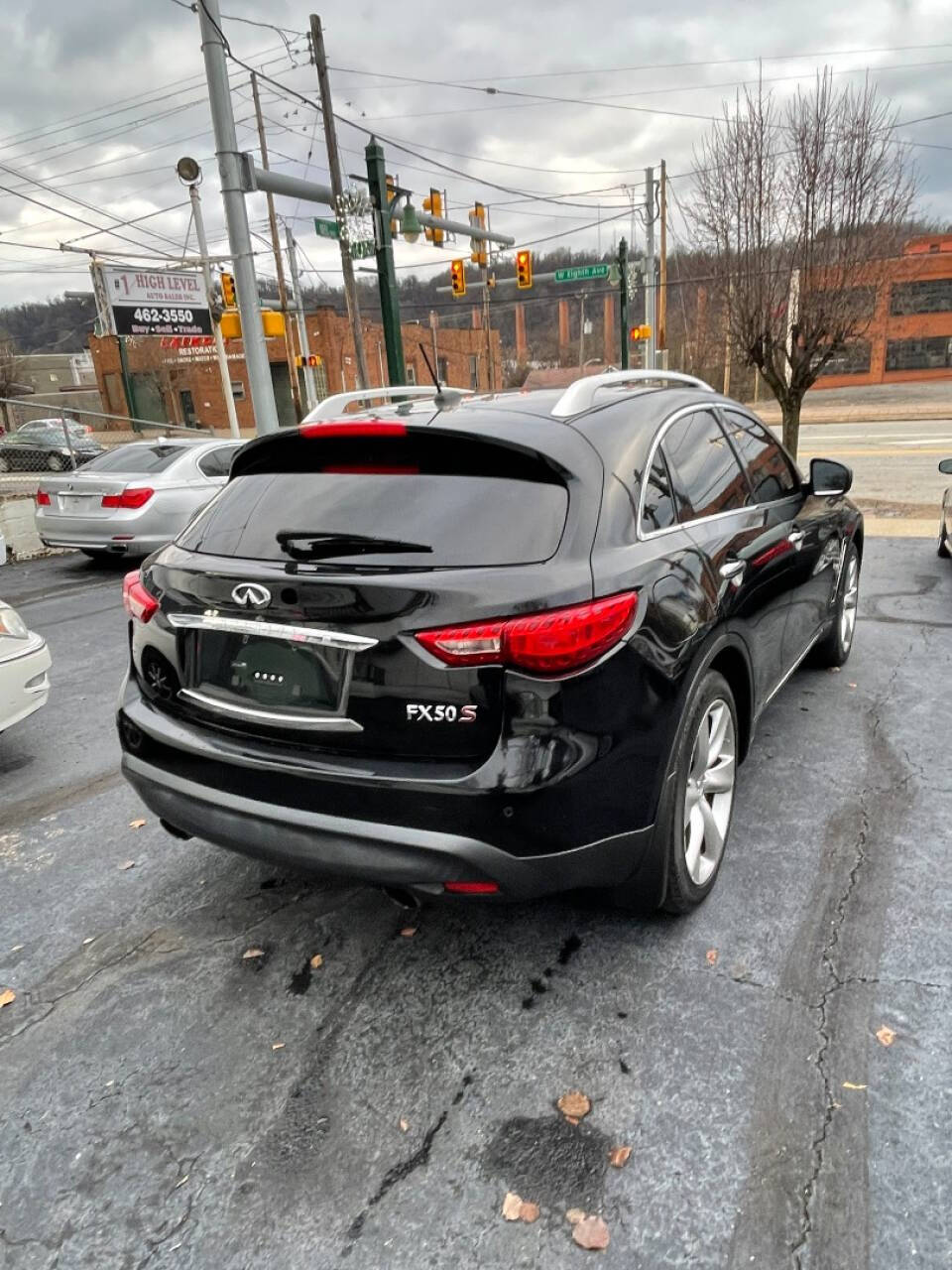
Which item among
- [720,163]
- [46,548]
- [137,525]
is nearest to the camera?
[137,525]

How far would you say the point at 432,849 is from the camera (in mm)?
2172

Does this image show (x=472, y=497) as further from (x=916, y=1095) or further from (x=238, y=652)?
(x=916, y=1095)

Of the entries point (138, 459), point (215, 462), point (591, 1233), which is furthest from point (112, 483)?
point (591, 1233)

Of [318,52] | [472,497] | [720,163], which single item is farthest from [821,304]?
[318,52]

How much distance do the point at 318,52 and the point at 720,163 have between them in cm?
1587

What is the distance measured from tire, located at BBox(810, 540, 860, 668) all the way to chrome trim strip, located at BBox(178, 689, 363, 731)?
3519 mm

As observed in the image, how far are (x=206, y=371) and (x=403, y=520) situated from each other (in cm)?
4335

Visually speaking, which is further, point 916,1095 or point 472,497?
point 472,497

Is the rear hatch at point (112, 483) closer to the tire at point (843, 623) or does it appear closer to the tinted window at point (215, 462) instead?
the tinted window at point (215, 462)

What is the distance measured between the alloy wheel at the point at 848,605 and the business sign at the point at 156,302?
21.9 metres

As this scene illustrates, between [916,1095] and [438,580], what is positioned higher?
[438,580]

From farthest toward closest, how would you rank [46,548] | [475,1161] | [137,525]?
[46,548] → [137,525] → [475,1161]

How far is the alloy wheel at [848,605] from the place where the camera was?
16.5 ft

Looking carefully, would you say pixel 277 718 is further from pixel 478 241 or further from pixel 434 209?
pixel 478 241
